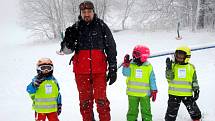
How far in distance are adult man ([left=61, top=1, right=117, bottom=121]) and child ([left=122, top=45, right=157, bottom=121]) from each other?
0.52 m

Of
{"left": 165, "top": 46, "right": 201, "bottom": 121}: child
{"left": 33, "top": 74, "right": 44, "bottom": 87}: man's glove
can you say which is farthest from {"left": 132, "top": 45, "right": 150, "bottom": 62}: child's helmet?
{"left": 33, "top": 74, "right": 44, "bottom": 87}: man's glove

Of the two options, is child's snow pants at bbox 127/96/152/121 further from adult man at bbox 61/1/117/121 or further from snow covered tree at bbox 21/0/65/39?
snow covered tree at bbox 21/0/65/39

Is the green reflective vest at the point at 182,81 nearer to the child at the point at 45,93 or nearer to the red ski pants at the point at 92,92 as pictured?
the red ski pants at the point at 92,92

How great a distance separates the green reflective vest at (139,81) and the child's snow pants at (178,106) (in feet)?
1.61

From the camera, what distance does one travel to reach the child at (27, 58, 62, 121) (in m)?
5.43

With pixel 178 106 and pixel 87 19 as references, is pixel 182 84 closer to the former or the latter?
pixel 178 106

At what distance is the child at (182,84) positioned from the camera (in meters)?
5.71

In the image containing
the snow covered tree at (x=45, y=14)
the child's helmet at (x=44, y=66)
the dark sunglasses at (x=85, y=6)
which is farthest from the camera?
the snow covered tree at (x=45, y=14)

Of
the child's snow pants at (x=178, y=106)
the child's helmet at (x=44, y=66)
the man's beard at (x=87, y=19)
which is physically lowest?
the child's snow pants at (x=178, y=106)

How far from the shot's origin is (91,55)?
5.30 meters

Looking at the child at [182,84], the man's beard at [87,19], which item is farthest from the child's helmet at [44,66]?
the child at [182,84]

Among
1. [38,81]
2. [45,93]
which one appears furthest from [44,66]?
[45,93]

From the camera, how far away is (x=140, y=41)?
77.9 ft

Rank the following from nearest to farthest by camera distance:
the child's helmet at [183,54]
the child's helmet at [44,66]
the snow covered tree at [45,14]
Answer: the child's helmet at [44,66], the child's helmet at [183,54], the snow covered tree at [45,14]
